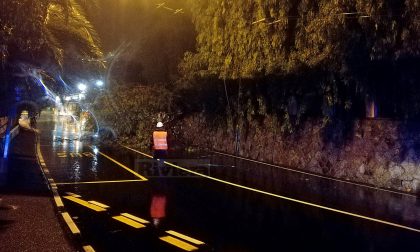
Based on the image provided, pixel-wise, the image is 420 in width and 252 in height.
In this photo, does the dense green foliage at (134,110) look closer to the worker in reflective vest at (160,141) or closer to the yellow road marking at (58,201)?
the worker in reflective vest at (160,141)

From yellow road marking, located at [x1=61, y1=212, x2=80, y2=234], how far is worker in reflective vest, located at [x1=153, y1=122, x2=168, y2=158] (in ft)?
23.6

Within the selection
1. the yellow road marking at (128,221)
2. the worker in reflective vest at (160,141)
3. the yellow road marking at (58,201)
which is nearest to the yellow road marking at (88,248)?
the yellow road marking at (128,221)

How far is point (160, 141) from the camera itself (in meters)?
15.6

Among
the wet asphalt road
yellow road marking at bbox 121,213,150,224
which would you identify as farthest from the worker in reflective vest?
yellow road marking at bbox 121,213,150,224

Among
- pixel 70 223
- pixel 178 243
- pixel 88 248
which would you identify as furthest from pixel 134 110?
pixel 88 248

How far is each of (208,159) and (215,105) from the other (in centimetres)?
456

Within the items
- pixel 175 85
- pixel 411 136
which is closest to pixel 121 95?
pixel 175 85

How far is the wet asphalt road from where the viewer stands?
704cm

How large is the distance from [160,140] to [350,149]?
698cm

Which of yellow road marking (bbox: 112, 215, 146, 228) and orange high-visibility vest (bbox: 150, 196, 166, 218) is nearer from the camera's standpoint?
yellow road marking (bbox: 112, 215, 146, 228)

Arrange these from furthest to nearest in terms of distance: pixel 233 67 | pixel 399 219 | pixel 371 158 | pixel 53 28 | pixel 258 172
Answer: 1. pixel 233 67
2. pixel 258 172
3. pixel 371 158
4. pixel 53 28
5. pixel 399 219

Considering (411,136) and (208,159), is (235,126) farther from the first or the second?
(411,136)

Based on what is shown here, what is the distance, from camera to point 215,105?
74.7ft

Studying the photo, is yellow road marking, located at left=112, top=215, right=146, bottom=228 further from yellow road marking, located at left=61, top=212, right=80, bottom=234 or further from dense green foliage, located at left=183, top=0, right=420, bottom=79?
dense green foliage, located at left=183, top=0, right=420, bottom=79
